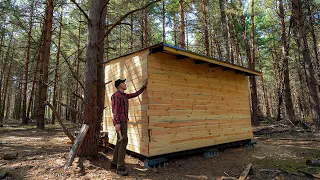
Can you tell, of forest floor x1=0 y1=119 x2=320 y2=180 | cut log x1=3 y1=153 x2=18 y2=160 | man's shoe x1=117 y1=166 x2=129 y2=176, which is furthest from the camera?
cut log x1=3 y1=153 x2=18 y2=160

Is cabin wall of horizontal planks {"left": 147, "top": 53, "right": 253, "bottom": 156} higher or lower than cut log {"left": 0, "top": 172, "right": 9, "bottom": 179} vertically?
higher

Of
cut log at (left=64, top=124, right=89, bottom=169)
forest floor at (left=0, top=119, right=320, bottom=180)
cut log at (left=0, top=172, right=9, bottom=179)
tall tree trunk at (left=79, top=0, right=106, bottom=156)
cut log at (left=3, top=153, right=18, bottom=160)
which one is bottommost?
forest floor at (left=0, top=119, right=320, bottom=180)

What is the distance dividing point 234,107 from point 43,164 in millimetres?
6296

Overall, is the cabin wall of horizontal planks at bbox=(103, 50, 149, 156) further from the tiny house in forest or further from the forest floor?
the forest floor

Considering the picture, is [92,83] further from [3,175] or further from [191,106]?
[191,106]

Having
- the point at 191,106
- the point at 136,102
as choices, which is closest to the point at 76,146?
the point at 136,102

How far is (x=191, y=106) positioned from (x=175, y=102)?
0.67m

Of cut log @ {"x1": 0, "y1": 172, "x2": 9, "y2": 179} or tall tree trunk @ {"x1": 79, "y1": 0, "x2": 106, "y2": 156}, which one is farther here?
tall tree trunk @ {"x1": 79, "y1": 0, "x2": 106, "y2": 156}

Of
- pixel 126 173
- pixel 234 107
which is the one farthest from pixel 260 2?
pixel 126 173

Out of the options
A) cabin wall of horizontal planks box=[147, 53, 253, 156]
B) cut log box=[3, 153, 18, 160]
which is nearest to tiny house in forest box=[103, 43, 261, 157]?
cabin wall of horizontal planks box=[147, 53, 253, 156]

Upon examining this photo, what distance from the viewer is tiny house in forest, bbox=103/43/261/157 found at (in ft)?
15.3

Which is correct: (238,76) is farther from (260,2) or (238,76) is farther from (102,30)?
(260,2)

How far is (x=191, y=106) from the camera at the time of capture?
5.56m

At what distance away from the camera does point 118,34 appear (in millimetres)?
16938
